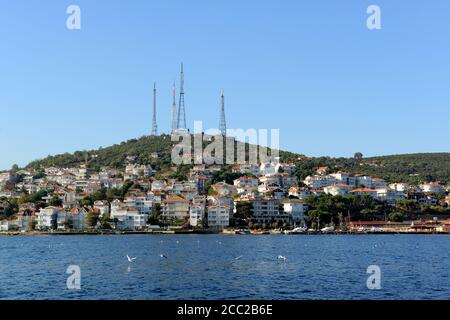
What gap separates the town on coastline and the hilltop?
5290 millimetres

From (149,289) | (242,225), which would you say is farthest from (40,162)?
(149,289)

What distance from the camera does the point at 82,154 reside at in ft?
373

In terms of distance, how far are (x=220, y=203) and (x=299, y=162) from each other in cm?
3725

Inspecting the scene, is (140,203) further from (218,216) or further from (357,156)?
(357,156)

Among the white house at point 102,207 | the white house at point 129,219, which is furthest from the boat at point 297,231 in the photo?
the white house at point 102,207

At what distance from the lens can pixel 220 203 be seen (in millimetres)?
70000

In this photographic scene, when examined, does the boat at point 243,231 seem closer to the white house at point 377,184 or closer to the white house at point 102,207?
the white house at point 102,207

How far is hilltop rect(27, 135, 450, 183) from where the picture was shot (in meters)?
102

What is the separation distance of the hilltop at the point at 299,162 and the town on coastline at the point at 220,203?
208 inches

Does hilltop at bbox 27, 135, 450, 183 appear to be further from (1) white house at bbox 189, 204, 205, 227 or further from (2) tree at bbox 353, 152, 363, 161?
(1) white house at bbox 189, 204, 205, 227

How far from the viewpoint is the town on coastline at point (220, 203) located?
221 ft

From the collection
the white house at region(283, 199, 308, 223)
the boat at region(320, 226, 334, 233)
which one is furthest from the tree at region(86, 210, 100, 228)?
the boat at region(320, 226, 334, 233)
